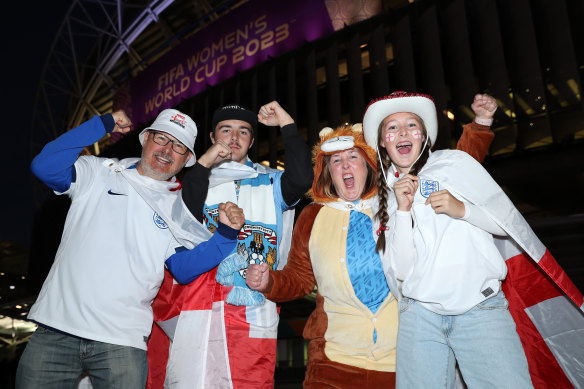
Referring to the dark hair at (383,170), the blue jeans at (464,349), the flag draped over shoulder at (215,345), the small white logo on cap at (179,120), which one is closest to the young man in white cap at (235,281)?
the flag draped over shoulder at (215,345)

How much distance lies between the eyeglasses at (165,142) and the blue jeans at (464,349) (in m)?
2.06

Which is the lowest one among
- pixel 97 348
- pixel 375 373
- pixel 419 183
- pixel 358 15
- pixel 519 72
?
pixel 375 373

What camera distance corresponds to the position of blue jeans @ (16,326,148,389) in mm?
2518

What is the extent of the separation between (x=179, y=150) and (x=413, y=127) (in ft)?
5.78

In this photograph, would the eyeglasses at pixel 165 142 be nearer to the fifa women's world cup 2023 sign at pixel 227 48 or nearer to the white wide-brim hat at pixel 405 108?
the white wide-brim hat at pixel 405 108

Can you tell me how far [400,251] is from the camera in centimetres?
258

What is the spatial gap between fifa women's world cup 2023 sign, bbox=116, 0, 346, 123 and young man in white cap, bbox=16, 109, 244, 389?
1099 cm

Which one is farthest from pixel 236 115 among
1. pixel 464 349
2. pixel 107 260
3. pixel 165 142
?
pixel 464 349

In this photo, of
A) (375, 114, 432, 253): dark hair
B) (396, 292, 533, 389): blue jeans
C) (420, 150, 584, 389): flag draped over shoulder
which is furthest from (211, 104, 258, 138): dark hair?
(396, 292, 533, 389): blue jeans

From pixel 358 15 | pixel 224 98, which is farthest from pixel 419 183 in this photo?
pixel 224 98

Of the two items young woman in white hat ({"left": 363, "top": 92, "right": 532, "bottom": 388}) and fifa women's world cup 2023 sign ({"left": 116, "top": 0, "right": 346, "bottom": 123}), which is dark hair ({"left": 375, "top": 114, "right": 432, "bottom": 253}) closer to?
young woman in white hat ({"left": 363, "top": 92, "right": 532, "bottom": 388})

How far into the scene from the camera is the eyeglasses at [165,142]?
3352 mm

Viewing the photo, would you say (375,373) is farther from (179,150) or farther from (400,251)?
(179,150)

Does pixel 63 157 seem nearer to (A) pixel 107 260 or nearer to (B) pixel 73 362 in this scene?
(A) pixel 107 260
